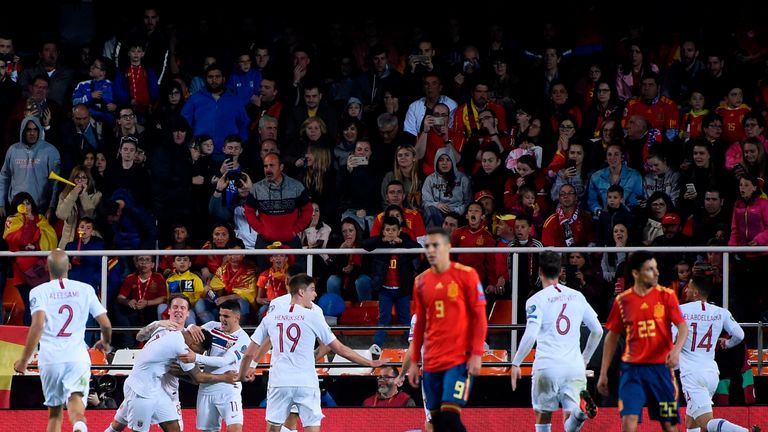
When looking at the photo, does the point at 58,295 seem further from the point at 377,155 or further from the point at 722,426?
the point at 722,426

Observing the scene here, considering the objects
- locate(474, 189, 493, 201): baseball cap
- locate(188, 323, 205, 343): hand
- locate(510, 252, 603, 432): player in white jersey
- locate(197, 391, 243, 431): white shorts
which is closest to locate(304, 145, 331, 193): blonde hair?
locate(474, 189, 493, 201): baseball cap

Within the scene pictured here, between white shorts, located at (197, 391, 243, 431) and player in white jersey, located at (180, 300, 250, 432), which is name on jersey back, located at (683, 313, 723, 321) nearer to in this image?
player in white jersey, located at (180, 300, 250, 432)

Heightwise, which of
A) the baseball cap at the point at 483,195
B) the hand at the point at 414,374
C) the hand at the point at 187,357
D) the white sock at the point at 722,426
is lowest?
the white sock at the point at 722,426

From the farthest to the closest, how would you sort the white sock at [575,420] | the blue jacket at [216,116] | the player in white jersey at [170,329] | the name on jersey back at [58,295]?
the blue jacket at [216,116] < the player in white jersey at [170,329] < the white sock at [575,420] < the name on jersey back at [58,295]

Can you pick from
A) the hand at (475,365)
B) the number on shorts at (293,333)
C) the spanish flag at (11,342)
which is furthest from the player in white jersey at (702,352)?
the spanish flag at (11,342)

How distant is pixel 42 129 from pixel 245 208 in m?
3.32

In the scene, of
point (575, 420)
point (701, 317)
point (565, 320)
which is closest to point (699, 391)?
point (701, 317)

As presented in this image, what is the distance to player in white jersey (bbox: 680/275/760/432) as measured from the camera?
46.3ft

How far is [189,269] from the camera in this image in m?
16.2

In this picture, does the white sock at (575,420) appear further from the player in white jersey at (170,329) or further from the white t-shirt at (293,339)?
the player in white jersey at (170,329)

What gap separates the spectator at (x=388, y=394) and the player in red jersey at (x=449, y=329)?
3654 millimetres

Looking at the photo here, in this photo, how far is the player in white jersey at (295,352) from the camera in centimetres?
1345

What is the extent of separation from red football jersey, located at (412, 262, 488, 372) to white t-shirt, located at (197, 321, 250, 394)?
314 cm

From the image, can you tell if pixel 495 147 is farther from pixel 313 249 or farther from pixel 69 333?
pixel 69 333
